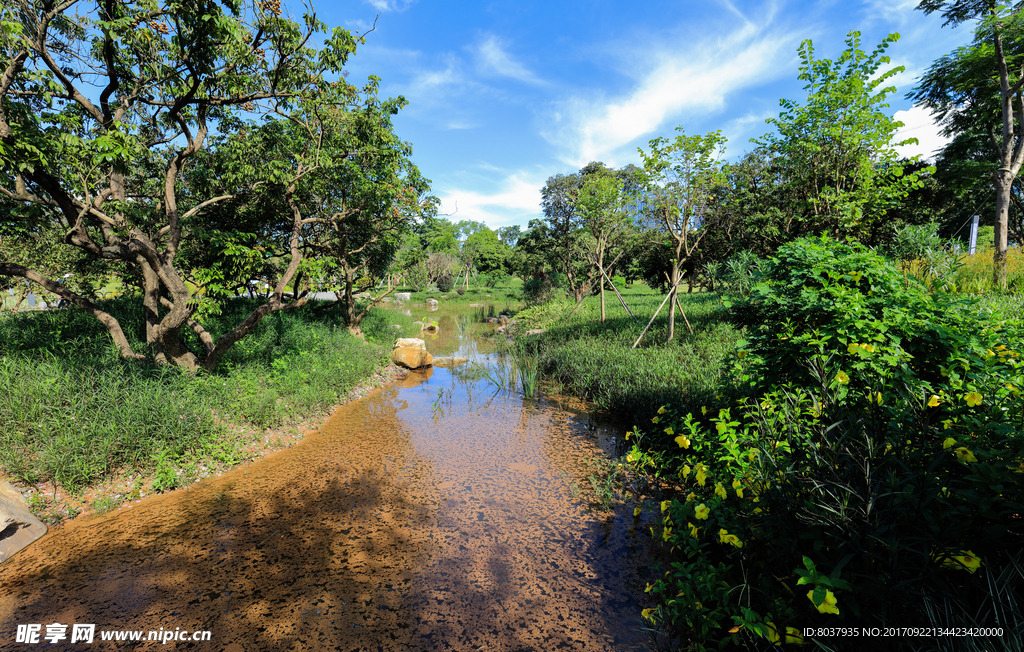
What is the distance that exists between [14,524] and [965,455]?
22.1 feet

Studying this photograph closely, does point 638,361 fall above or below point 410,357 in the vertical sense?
above

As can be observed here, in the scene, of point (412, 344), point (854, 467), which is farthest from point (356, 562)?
point (412, 344)

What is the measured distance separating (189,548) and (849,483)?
16.4ft

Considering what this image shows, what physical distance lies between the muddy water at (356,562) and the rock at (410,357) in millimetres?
5115

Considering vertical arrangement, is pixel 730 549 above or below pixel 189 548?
above

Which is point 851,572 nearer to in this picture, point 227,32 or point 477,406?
point 477,406

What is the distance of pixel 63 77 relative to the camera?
181 inches

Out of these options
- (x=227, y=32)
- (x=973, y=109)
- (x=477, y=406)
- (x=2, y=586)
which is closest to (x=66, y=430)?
(x=2, y=586)

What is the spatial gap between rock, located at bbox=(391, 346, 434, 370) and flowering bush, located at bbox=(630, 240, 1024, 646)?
8267 mm

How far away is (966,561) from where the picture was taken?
4.80 ft

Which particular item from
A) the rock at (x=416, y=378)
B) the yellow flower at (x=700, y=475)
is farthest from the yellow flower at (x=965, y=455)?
the rock at (x=416, y=378)

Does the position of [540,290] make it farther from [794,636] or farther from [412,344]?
[794,636]

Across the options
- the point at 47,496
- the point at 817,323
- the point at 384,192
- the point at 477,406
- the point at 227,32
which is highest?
the point at 227,32

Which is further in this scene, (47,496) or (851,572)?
(47,496)
